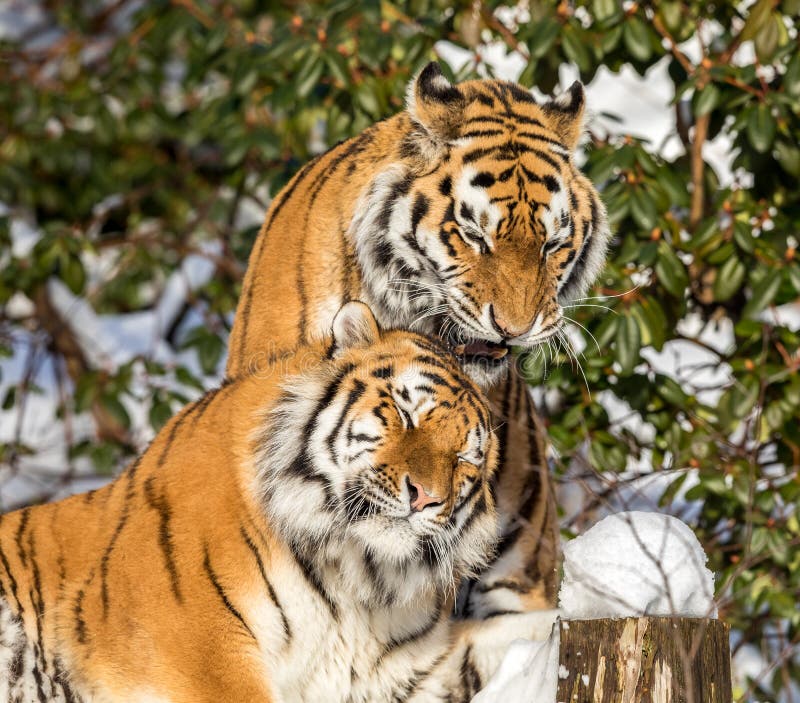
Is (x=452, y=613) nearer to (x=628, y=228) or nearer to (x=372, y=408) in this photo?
(x=372, y=408)

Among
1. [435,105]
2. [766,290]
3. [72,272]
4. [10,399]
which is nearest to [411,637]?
[435,105]

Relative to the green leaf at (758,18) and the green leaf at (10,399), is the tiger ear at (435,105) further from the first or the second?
→ the green leaf at (10,399)

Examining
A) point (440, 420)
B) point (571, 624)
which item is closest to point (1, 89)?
point (440, 420)

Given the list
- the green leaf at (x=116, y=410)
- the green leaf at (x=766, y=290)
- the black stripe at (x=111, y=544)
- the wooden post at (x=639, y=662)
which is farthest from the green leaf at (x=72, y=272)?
the wooden post at (x=639, y=662)

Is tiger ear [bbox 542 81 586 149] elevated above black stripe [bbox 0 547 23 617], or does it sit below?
above

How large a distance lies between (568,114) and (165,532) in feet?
4.54

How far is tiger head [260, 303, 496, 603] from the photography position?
2.13m

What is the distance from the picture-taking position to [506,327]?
2434mm

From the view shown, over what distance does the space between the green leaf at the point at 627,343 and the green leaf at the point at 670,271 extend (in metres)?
0.16

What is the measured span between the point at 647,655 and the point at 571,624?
4.9 inches

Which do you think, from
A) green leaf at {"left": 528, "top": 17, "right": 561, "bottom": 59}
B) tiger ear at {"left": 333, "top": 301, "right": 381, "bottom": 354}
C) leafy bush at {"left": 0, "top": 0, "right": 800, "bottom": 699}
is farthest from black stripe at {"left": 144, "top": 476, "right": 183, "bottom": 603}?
green leaf at {"left": 528, "top": 17, "right": 561, "bottom": 59}

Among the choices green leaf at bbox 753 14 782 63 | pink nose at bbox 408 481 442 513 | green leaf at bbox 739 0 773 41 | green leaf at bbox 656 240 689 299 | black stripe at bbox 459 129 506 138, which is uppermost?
green leaf at bbox 739 0 773 41

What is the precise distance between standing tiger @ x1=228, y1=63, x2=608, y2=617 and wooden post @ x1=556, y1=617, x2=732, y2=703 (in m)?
0.78

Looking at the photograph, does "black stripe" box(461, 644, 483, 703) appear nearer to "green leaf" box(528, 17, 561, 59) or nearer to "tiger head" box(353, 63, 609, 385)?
"tiger head" box(353, 63, 609, 385)
